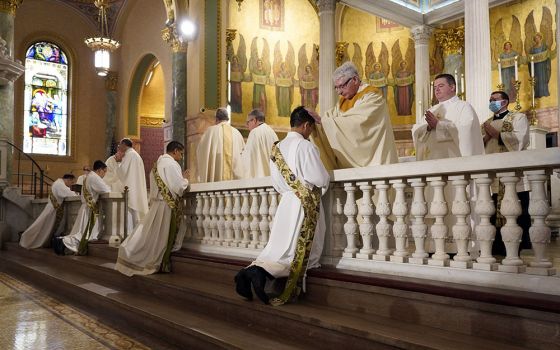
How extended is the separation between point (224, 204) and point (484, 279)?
12.0 ft

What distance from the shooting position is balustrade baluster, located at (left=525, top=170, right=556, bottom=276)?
304 cm

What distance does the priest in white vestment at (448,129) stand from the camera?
4723mm

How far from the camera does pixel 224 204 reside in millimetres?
6461

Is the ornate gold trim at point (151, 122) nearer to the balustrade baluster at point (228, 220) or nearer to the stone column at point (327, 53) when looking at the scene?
the stone column at point (327, 53)

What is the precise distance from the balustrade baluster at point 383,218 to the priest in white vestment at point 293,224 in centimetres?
43

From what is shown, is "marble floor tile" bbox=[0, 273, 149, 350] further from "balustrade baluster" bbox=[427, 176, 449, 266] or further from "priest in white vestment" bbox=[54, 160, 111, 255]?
"balustrade baluster" bbox=[427, 176, 449, 266]

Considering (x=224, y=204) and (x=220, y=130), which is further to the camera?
(x=220, y=130)

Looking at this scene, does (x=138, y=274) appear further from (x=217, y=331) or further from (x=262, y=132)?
(x=262, y=132)

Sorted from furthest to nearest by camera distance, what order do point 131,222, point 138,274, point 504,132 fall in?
point 131,222 → point 138,274 → point 504,132

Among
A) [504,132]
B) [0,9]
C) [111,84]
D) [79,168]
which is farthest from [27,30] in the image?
[504,132]

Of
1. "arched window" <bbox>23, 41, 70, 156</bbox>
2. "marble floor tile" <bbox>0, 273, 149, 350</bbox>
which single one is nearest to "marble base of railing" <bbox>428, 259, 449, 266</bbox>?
"marble floor tile" <bbox>0, 273, 149, 350</bbox>

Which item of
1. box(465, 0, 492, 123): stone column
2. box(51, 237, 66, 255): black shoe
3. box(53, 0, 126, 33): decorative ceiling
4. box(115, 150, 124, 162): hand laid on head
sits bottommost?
box(51, 237, 66, 255): black shoe

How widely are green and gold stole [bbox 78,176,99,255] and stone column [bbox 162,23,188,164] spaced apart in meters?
4.89

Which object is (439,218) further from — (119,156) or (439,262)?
(119,156)
